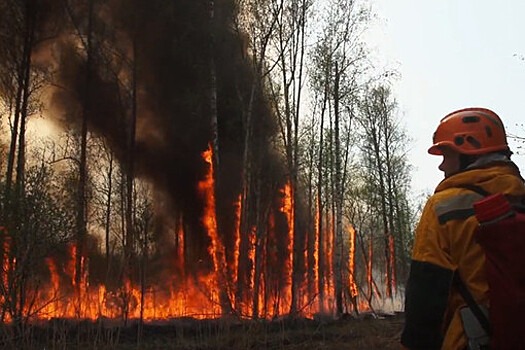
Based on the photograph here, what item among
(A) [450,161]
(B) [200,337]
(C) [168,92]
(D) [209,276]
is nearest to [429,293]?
(A) [450,161]

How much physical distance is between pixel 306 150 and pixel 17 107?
13.8m

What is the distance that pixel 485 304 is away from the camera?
193cm

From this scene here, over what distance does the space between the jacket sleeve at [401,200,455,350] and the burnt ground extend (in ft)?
20.1

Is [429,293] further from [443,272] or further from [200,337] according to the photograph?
[200,337]

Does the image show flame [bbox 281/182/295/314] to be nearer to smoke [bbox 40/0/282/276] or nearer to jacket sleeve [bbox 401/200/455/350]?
smoke [bbox 40/0/282/276]

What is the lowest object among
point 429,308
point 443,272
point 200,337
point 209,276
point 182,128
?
point 200,337

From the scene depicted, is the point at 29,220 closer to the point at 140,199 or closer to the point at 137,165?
the point at 137,165

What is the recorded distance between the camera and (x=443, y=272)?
1.95 meters

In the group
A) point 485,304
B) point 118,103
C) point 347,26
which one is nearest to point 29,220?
point 485,304

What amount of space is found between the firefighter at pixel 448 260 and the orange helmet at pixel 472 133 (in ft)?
0.26

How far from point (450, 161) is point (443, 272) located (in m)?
0.50

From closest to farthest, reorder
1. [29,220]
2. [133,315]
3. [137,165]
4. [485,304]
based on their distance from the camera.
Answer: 1. [485,304]
2. [29,220]
3. [133,315]
4. [137,165]

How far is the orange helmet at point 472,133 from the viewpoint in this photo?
85.7 inches

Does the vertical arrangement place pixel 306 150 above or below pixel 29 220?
above
